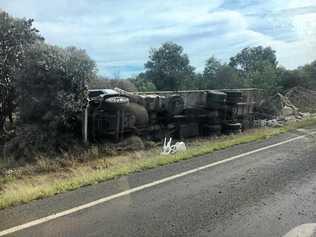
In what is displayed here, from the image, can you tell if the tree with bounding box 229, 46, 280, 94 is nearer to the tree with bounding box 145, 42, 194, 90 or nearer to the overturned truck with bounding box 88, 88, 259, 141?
the tree with bounding box 145, 42, 194, 90

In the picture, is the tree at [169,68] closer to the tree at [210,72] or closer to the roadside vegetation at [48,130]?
the tree at [210,72]

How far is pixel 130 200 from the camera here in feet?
24.0

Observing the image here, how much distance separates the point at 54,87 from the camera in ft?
45.2

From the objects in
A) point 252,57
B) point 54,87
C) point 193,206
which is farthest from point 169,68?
point 193,206

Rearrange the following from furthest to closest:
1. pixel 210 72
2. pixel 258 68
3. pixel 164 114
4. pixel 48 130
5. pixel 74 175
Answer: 1. pixel 258 68
2. pixel 210 72
3. pixel 164 114
4. pixel 48 130
5. pixel 74 175

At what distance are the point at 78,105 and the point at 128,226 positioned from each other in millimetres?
8251

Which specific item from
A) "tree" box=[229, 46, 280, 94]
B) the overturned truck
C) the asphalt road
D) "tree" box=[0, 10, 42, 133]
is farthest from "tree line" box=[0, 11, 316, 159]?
"tree" box=[229, 46, 280, 94]

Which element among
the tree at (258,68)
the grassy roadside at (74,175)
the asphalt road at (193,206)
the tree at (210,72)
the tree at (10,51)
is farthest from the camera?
the tree at (210,72)

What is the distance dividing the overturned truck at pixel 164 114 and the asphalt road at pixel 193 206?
16.0ft

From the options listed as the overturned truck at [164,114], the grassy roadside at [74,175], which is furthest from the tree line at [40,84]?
the grassy roadside at [74,175]

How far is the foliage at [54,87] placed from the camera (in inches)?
538

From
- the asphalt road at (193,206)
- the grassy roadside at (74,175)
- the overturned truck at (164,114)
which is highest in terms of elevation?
the overturned truck at (164,114)

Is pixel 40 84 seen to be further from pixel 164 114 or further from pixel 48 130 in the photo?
pixel 164 114

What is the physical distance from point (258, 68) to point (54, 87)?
2991cm
